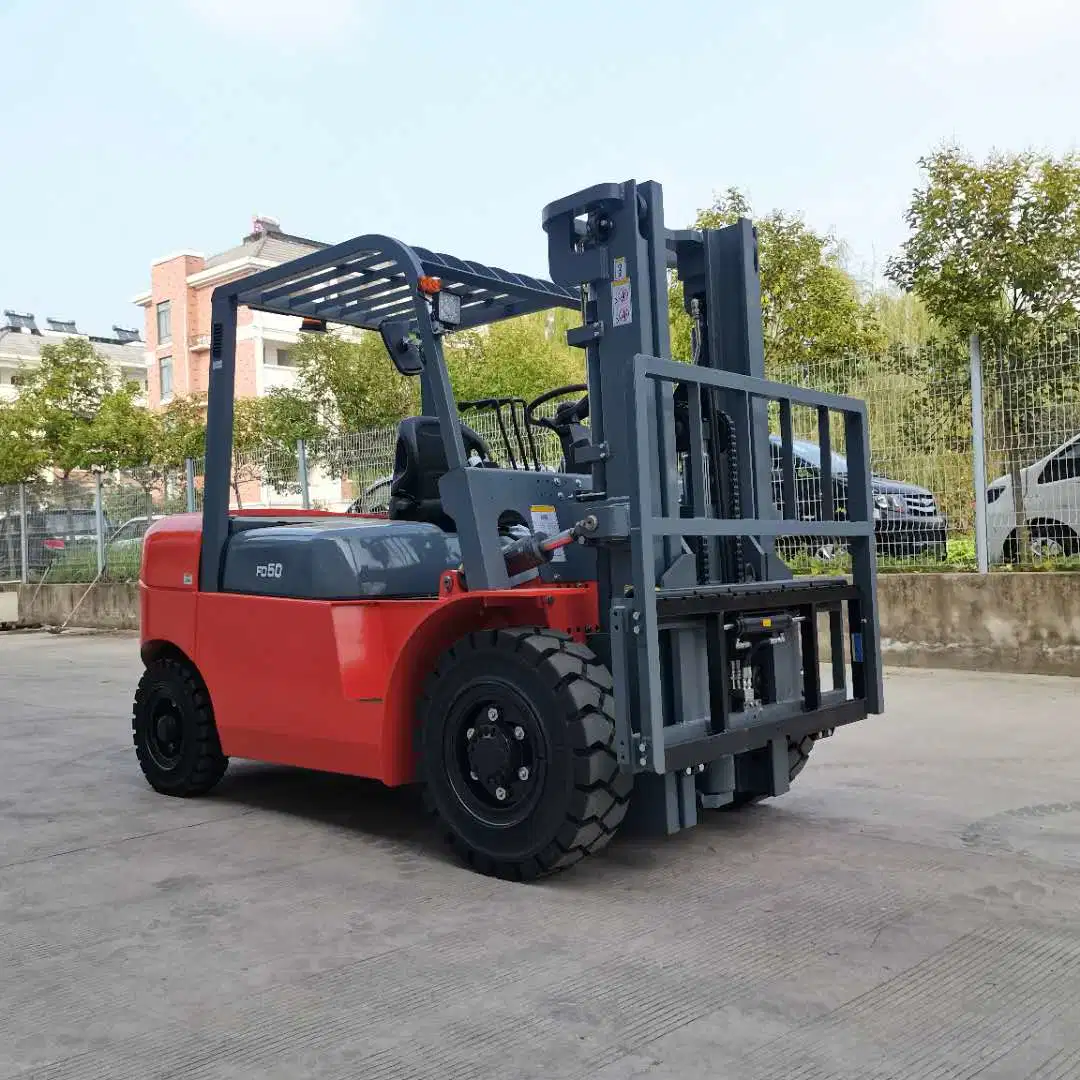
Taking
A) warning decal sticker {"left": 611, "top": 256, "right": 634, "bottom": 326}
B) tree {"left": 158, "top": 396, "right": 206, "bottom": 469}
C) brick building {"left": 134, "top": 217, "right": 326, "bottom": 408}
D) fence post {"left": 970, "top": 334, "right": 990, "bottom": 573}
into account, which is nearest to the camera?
warning decal sticker {"left": 611, "top": 256, "right": 634, "bottom": 326}

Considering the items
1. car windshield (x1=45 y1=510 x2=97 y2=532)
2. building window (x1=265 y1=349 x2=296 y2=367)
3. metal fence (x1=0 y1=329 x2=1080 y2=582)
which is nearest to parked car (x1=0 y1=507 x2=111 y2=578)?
car windshield (x1=45 y1=510 x2=97 y2=532)

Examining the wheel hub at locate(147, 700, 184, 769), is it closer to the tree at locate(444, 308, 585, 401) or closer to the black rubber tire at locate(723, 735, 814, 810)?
the black rubber tire at locate(723, 735, 814, 810)

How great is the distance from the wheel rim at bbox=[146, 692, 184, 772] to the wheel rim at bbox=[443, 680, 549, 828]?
203 cm

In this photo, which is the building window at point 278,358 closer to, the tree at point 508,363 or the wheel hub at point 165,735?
the tree at point 508,363

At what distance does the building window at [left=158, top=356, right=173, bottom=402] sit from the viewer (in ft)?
195

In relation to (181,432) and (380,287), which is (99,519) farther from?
(181,432)

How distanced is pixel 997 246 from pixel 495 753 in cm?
873

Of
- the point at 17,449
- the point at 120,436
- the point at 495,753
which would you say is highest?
the point at 120,436

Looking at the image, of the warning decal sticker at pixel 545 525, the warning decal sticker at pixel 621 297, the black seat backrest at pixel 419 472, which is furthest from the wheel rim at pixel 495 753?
the warning decal sticker at pixel 621 297

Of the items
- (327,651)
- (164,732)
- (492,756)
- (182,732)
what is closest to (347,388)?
(164,732)

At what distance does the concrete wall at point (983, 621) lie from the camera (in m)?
8.98

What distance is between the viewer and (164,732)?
5957 millimetres

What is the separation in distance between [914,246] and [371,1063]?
10.2 metres

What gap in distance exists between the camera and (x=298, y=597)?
5.16 m
